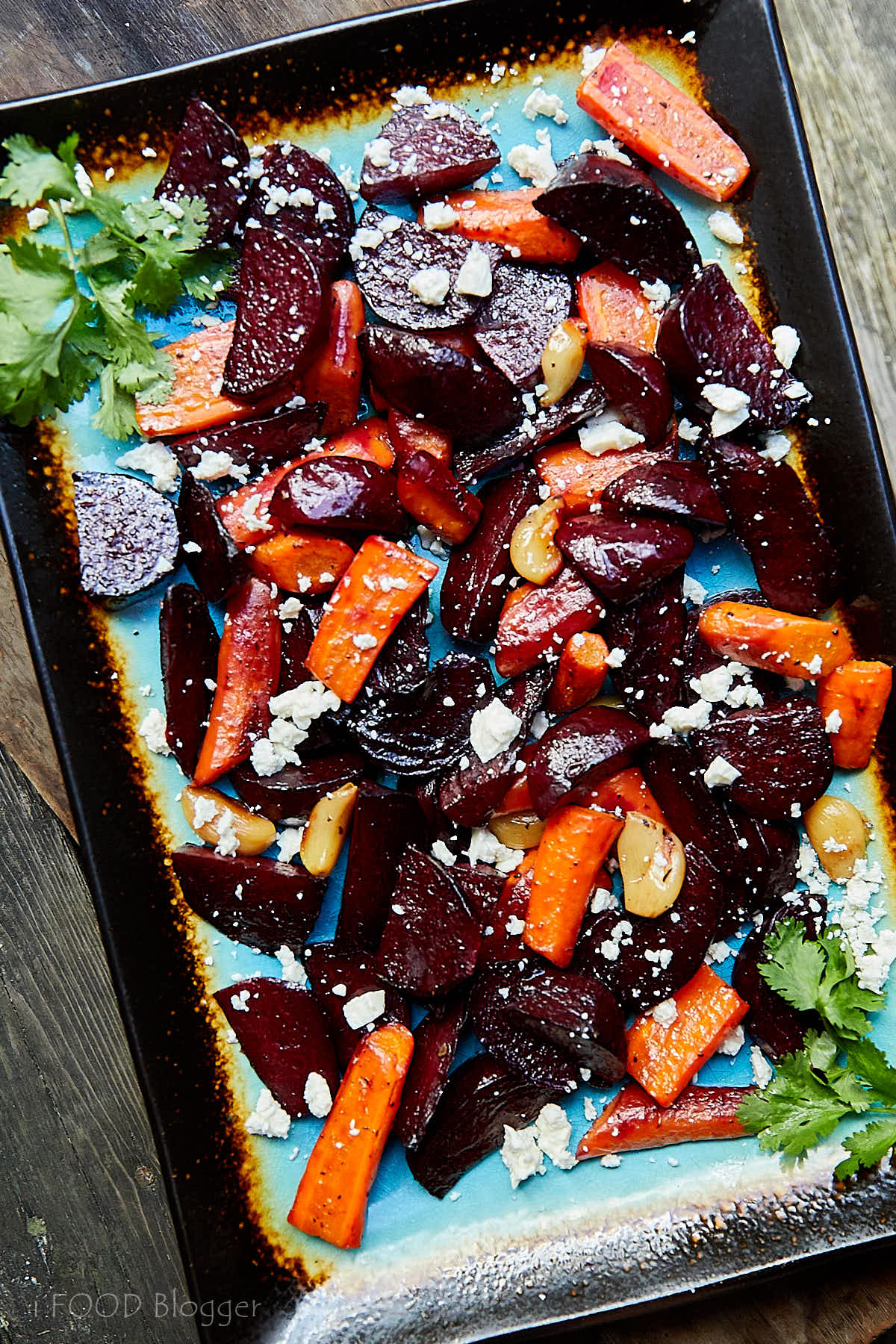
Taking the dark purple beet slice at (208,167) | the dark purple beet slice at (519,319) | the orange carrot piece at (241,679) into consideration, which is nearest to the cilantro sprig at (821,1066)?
the orange carrot piece at (241,679)

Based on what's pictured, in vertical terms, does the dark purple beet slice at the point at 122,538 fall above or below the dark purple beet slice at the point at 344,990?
above

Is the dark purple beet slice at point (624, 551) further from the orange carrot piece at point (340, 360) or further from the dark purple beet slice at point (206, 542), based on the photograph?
the dark purple beet slice at point (206, 542)

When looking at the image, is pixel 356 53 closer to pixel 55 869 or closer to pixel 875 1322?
pixel 55 869

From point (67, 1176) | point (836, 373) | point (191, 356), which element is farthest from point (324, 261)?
point (67, 1176)

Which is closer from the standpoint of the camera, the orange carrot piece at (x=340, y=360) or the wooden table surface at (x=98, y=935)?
the orange carrot piece at (x=340, y=360)

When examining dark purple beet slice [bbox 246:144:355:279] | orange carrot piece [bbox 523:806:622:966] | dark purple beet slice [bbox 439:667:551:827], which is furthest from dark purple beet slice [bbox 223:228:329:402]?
orange carrot piece [bbox 523:806:622:966]

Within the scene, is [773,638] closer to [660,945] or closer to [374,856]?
[660,945]

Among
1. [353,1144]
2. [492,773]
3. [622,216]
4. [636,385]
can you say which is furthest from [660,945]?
[622,216]
